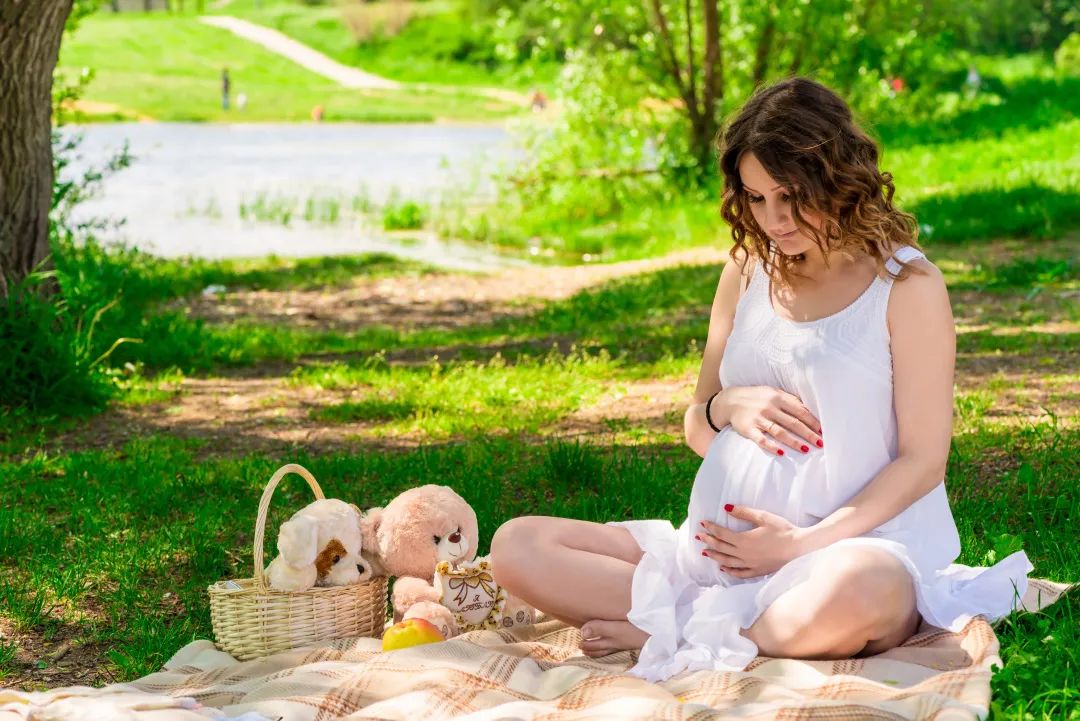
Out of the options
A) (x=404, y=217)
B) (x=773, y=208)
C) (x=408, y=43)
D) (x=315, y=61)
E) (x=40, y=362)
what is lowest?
(x=404, y=217)

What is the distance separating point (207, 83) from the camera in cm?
4266

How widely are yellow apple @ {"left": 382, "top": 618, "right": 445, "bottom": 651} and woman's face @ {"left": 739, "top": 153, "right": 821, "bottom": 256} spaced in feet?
4.34

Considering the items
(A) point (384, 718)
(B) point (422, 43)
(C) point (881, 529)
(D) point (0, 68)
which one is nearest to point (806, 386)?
(C) point (881, 529)

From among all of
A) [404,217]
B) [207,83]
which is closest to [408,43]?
[207,83]

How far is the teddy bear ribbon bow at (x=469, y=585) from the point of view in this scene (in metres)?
3.60

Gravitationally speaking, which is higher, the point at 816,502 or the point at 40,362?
the point at 816,502

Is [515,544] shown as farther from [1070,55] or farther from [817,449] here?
[1070,55]

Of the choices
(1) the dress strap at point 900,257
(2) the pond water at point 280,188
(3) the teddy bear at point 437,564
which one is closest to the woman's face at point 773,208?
(1) the dress strap at point 900,257

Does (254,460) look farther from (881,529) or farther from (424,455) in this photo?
(881,529)

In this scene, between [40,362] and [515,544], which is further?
[40,362]

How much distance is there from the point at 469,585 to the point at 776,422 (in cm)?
100

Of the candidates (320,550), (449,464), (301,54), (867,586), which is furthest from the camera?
(301,54)

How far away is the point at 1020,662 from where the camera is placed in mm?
2930

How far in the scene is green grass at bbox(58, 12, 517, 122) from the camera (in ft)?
120
